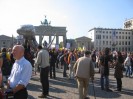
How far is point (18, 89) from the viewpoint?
499 cm

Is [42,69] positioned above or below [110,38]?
below

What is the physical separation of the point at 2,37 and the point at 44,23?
41535mm

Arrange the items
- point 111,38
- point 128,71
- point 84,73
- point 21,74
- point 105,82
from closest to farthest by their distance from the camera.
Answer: point 21,74 < point 84,73 < point 105,82 < point 128,71 < point 111,38

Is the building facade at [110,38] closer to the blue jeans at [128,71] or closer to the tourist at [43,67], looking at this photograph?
the blue jeans at [128,71]

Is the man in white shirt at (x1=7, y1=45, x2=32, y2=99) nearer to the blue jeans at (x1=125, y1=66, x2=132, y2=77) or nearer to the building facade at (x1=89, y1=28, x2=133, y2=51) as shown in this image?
the blue jeans at (x1=125, y1=66, x2=132, y2=77)

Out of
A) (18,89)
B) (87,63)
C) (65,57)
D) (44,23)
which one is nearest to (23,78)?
(18,89)

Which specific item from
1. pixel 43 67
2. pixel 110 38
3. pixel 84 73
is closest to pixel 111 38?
pixel 110 38

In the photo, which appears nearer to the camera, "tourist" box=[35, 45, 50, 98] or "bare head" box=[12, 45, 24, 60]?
"bare head" box=[12, 45, 24, 60]

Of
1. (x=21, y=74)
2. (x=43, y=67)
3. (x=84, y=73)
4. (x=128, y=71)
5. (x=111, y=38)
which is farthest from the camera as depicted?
(x=111, y=38)

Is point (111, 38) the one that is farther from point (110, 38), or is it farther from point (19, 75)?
point (19, 75)

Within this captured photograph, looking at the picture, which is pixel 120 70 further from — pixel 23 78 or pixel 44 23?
pixel 44 23

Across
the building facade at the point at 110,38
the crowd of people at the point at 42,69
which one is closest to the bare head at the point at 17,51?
the crowd of people at the point at 42,69

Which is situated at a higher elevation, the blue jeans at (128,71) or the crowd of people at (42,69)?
the crowd of people at (42,69)

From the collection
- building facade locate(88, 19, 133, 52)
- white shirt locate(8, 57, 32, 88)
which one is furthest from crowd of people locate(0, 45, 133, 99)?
building facade locate(88, 19, 133, 52)
